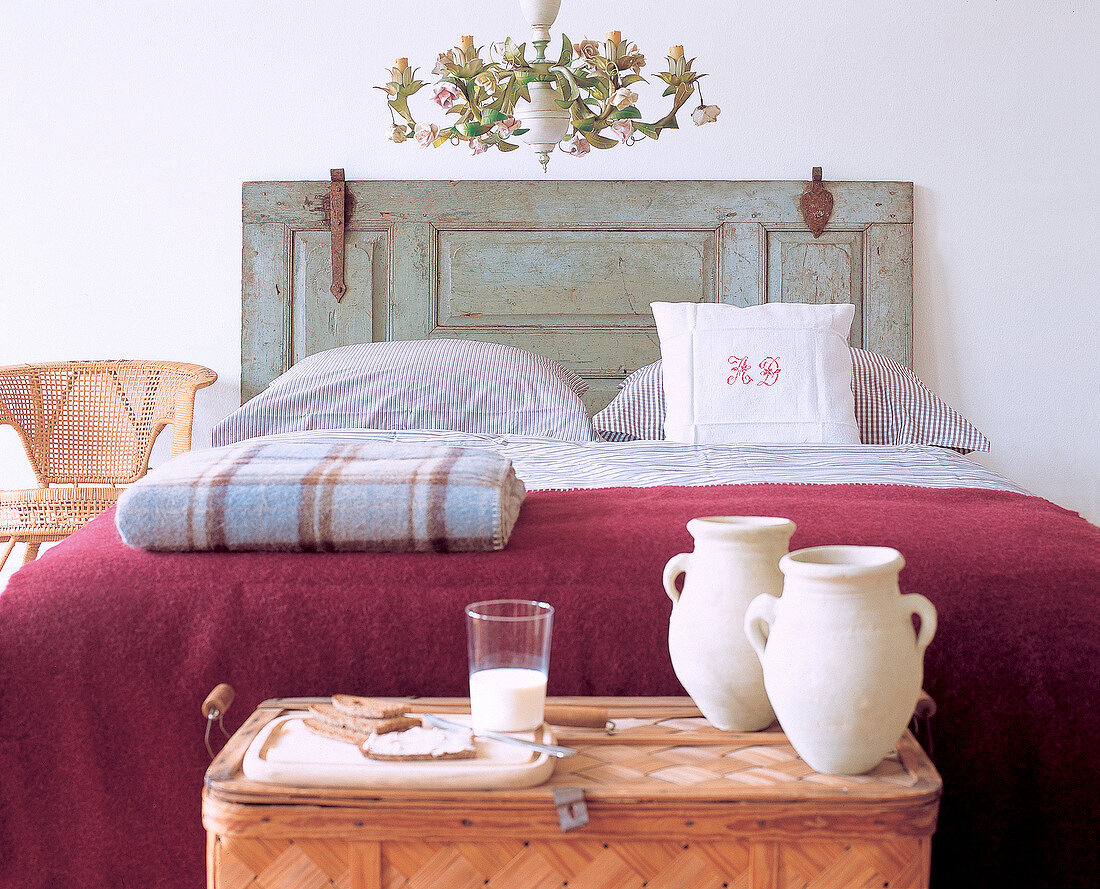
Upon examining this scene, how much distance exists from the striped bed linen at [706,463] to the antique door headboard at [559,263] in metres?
0.84

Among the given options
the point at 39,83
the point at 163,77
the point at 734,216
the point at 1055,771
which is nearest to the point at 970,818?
the point at 1055,771

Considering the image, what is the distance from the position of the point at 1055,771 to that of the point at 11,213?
10.2ft

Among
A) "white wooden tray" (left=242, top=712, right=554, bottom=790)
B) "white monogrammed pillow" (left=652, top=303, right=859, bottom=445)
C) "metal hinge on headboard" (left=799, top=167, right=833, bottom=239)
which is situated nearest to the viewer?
"white wooden tray" (left=242, top=712, right=554, bottom=790)

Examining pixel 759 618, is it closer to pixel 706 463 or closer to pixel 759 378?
pixel 706 463

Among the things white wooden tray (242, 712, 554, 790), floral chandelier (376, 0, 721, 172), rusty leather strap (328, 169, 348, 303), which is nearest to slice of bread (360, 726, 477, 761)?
white wooden tray (242, 712, 554, 790)

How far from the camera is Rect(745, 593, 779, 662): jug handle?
926 millimetres

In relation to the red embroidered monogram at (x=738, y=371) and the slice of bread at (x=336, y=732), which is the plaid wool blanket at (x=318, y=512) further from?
the red embroidered monogram at (x=738, y=371)

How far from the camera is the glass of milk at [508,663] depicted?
0.95 m

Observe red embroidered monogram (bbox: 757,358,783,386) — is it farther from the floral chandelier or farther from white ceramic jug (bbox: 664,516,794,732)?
white ceramic jug (bbox: 664,516,794,732)

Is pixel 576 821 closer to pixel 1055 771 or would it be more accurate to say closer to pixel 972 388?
pixel 1055 771

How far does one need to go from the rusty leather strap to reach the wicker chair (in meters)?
0.44

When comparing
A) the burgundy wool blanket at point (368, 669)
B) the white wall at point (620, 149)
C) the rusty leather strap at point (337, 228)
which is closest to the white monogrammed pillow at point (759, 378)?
the white wall at point (620, 149)

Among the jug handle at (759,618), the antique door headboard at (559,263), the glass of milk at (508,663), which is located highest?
the antique door headboard at (559,263)

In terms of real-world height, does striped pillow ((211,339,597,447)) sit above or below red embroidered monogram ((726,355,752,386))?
below
